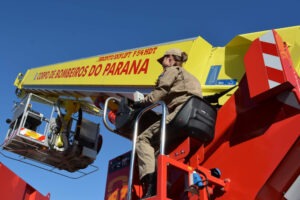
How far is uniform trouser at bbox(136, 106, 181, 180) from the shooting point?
3059mm

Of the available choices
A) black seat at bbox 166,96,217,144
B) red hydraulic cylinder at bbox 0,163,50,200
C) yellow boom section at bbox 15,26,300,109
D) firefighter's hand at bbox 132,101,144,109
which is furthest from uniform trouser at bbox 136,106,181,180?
red hydraulic cylinder at bbox 0,163,50,200

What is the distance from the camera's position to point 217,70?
4043 mm

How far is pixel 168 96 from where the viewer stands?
337 centimetres

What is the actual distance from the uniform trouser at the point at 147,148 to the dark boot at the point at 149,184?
3 centimetres

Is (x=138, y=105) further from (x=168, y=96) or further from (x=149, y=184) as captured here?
(x=149, y=184)

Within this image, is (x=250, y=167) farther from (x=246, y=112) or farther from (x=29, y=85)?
(x=29, y=85)

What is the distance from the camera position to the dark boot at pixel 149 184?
2.88m

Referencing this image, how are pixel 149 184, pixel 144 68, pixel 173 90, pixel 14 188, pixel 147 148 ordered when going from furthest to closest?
pixel 144 68 → pixel 14 188 → pixel 173 90 → pixel 147 148 → pixel 149 184

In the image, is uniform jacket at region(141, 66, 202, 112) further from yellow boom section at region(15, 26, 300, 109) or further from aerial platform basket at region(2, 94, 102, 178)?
aerial platform basket at region(2, 94, 102, 178)

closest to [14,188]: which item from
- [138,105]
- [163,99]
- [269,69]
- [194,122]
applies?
[138,105]

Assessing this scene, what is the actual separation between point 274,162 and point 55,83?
5.41 meters

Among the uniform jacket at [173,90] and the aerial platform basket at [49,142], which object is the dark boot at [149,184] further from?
the aerial platform basket at [49,142]

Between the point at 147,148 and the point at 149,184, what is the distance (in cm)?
33

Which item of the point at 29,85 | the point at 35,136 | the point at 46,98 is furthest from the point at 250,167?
the point at 29,85
